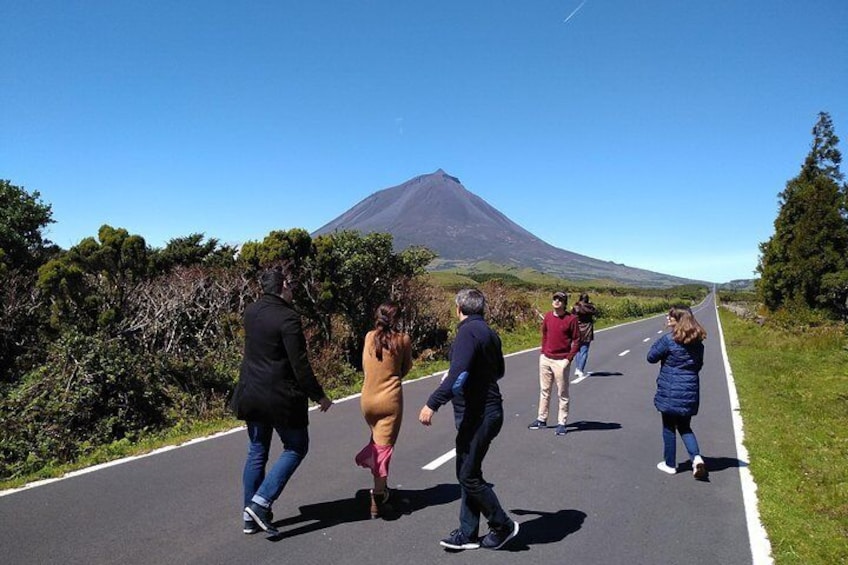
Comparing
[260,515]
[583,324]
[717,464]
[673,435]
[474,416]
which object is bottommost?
[717,464]

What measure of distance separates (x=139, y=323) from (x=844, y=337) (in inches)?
879

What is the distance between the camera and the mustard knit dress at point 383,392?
15.5ft

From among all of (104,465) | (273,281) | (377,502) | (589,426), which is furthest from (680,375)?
(104,465)

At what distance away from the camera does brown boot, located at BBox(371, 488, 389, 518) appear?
4723 mm

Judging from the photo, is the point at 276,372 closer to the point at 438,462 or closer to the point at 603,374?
the point at 438,462

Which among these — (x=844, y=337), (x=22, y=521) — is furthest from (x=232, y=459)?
(x=844, y=337)

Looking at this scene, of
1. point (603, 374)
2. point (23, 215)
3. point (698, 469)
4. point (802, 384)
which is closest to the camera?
point (698, 469)

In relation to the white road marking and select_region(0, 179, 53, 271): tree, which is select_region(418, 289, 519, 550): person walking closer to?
the white road marking

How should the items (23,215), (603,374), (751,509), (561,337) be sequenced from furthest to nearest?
(23,215) → (603,374) → (561,337) → (751,509)

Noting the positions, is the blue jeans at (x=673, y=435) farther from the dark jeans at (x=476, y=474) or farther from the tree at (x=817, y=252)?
the tree at (x=817, y=252)

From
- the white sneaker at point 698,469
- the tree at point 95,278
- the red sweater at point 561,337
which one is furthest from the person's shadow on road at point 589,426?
the tree at point 95,278

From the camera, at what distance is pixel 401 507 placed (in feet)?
16.3

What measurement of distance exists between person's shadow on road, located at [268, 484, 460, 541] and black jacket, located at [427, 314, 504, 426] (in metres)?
1.28

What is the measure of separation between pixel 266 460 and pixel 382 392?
3.46ft
